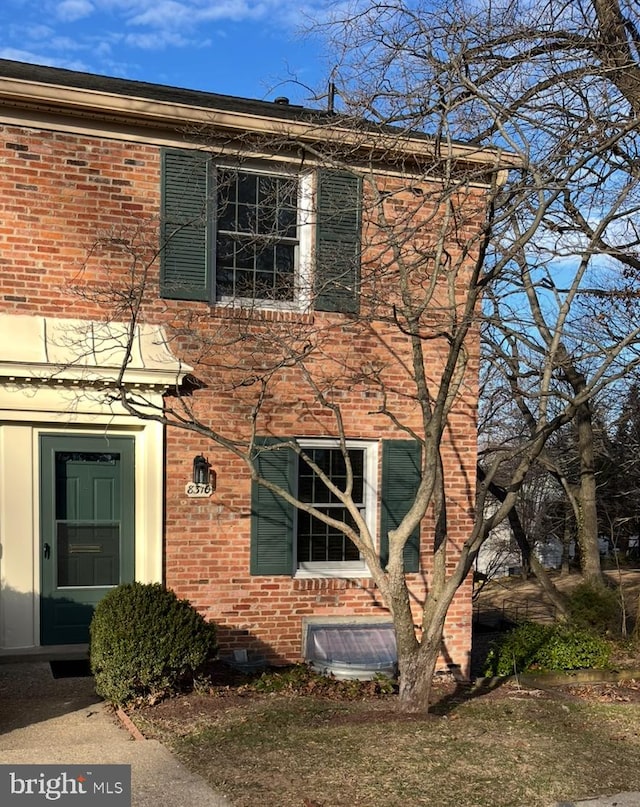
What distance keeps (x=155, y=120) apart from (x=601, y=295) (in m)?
9.13

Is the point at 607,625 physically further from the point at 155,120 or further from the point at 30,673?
the point at 155,120

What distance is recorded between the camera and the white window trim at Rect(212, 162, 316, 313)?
8.65 m

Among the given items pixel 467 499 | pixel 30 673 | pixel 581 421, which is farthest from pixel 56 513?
pixel 581 421

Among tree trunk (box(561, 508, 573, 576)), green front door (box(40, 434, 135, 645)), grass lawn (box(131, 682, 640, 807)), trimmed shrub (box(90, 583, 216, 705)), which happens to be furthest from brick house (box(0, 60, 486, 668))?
tree trunk (box(561, 508, 573, 576))

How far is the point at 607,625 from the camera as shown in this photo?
1233 centimetres

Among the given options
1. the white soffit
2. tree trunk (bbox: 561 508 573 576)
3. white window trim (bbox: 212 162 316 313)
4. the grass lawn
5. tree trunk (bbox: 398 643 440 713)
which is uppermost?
white window trim (bbox: 212 162 316 313)

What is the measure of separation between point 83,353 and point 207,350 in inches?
49.1

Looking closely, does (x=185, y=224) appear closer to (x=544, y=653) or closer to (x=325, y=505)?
Answer: (x=325, y=505)

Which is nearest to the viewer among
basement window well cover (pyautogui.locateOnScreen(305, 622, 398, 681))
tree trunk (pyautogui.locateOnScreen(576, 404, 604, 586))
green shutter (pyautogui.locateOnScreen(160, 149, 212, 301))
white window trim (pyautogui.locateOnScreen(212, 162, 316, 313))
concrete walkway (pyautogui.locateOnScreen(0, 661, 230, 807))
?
concrete walkway (pyautogui.locateOnScreen(0, 661, 230, 807))

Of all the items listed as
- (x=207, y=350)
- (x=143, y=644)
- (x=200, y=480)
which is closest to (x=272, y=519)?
(x=200, y=480)

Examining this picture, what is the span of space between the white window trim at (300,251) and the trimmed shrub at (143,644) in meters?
3.18

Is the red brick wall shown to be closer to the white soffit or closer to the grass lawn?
the white soffit

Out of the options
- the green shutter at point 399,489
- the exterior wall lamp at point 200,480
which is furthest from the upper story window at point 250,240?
the green shutter at point 399,489

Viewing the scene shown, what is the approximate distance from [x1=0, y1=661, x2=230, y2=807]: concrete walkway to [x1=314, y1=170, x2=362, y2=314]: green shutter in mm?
4524
